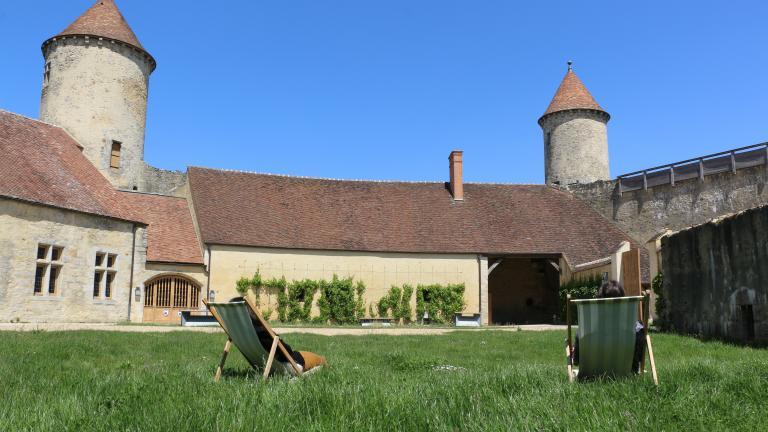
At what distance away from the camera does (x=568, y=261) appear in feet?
89.2

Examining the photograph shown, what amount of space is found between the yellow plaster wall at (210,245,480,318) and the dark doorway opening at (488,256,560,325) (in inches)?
148

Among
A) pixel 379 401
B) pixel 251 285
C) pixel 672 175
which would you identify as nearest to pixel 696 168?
pixel 672 175

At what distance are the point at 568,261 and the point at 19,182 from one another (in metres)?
20.0

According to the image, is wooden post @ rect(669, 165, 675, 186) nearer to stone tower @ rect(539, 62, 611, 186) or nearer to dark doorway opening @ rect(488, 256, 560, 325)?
dark doorway opening @ rect(488, 256, 560, 325)

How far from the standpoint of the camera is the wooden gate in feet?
79.2

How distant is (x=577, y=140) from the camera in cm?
3759

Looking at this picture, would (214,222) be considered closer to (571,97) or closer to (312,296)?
(312,296)

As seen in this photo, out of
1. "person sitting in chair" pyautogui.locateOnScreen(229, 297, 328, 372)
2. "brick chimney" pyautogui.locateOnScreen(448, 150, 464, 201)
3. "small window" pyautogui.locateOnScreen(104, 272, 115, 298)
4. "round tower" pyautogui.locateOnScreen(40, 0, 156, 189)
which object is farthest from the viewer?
"brick chimney" pyautogui.locateOnScreen(448, 150, 464, 201)

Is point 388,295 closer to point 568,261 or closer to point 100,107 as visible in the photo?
point 568,261

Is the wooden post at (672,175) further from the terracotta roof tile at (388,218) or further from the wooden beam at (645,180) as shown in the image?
the terracotta roof tile at (388,218)

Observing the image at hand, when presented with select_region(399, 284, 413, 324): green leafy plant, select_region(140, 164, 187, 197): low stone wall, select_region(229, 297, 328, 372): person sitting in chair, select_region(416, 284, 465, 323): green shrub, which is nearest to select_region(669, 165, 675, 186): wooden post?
select_region(416, 284, 465, 323): green shrub

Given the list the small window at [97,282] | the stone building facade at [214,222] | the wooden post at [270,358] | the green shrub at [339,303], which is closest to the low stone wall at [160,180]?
the stone building facade at [214,222]

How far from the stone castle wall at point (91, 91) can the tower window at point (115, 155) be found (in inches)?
6.4

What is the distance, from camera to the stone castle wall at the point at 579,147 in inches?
1473
